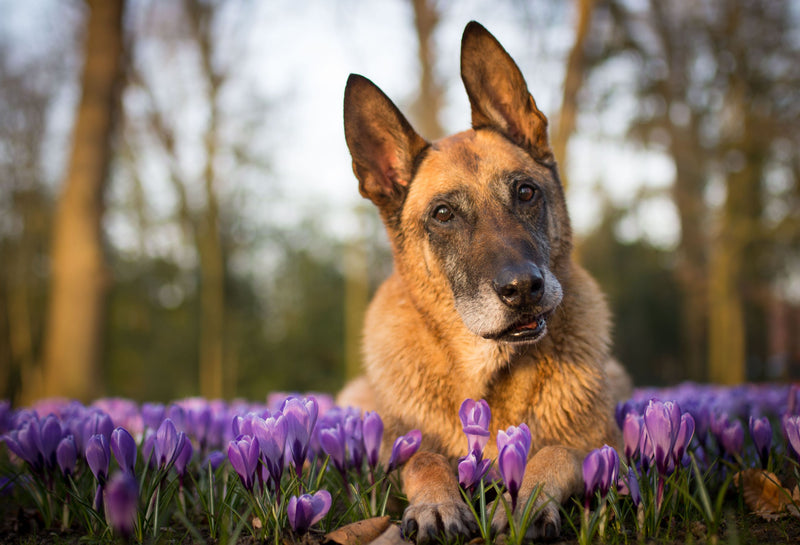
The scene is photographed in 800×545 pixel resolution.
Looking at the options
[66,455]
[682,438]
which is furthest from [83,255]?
[682,438]

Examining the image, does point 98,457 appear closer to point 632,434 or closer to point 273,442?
point 273,442

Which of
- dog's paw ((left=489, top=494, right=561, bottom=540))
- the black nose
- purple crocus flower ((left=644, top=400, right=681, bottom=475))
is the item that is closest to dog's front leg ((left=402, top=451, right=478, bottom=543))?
dog's paw ((left=489, top=494, right=561, bottom=540))

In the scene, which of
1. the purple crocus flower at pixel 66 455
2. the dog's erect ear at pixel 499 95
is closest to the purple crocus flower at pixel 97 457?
the purple crocus flower at pixel 66 455

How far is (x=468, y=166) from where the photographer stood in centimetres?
350

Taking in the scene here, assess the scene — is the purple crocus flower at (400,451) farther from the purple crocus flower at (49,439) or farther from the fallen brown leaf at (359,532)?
the purple crocus flower at (49,439)

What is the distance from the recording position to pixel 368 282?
58.3 feet

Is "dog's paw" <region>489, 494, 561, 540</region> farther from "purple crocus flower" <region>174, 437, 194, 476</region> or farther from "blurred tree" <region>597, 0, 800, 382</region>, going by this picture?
"blurred tree" <region>597, 0, 800, 382</region>

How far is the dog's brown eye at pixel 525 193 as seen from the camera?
3.38 metres

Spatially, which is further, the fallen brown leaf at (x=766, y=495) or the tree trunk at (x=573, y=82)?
the tree trunk at (x=573, y=82)

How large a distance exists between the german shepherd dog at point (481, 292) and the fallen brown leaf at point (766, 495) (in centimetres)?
64

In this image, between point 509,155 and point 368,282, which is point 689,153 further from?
point 509,155

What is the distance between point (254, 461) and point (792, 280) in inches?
739

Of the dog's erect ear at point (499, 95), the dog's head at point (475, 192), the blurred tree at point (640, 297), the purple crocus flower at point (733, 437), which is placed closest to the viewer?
the purple crocus flower at point (733, 437)

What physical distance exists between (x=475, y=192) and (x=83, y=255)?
7.43m
